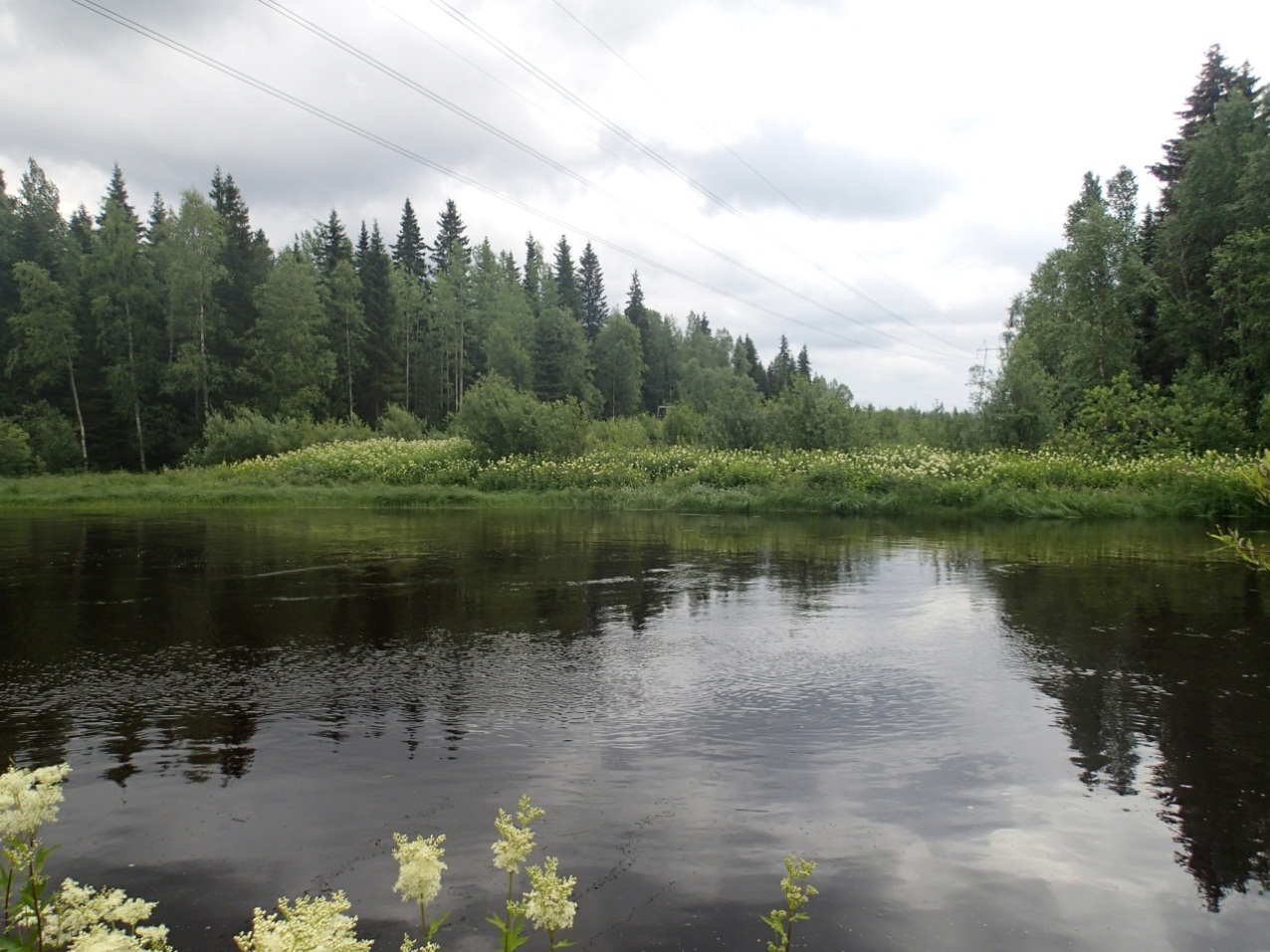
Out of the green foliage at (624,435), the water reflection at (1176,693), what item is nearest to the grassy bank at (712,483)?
the green foliage at (624,435)

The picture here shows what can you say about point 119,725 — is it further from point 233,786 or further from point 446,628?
point 446,628

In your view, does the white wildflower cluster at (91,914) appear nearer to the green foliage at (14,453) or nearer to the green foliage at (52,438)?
the green foliage at (14,453)

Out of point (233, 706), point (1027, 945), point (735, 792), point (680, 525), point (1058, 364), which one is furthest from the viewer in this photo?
point (1058, 364)

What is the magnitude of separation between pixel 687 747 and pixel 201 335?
175 ft

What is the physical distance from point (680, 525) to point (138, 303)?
150 ft

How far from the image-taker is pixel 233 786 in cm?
501

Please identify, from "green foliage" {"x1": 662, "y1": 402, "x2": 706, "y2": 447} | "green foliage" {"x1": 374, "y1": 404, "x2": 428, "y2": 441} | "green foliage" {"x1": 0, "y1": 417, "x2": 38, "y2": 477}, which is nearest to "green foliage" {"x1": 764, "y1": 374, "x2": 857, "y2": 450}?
"green foliage" {"x1": 662, "y1": 402, "x2": 706, "y2": 447}

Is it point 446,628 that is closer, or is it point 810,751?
point 810,751

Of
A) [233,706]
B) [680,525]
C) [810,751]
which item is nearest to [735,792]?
[810,751]

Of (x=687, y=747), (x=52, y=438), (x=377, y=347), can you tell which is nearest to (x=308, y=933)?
(x=687, y=747)

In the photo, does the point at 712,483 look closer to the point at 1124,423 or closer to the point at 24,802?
the point at 1124,423

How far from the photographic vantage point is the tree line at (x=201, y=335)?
50.5m

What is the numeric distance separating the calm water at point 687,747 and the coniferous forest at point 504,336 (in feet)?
69.5

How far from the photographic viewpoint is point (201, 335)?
5125 cm
